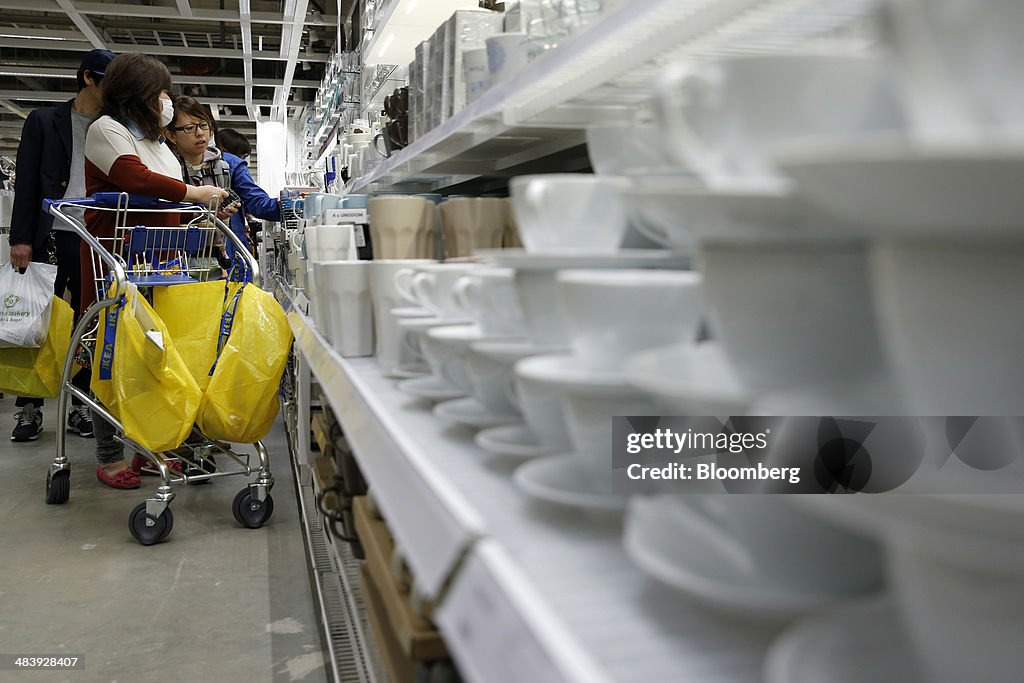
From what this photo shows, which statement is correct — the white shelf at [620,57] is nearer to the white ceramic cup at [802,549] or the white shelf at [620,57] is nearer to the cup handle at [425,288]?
the cup handle at [425,288]

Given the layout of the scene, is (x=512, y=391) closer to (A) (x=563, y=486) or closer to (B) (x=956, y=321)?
(A) (x=563, y=486)

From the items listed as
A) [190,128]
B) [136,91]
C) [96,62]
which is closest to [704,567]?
[136,91]

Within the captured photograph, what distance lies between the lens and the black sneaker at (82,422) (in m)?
4.71

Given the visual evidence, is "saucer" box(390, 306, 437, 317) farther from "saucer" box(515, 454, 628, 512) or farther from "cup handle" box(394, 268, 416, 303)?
"saucer" box(515, 454, 628, 512)

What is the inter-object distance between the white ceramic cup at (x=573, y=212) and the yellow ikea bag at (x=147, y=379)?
2.20m

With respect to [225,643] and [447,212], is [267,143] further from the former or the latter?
[447,212]

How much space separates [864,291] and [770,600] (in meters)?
0.16

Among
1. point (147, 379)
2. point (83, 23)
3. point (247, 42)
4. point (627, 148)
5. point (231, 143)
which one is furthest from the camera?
point (247, 42)

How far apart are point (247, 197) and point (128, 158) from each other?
58.4 inches

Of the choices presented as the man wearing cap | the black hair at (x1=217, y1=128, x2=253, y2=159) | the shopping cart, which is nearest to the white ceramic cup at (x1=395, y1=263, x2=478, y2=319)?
the shopping cart

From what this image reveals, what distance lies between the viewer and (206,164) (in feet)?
15.0

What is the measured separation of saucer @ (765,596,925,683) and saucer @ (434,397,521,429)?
0.49m

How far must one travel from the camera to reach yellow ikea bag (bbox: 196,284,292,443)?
2.83 metres

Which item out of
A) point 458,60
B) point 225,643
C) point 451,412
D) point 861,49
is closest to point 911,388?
point 861,49
